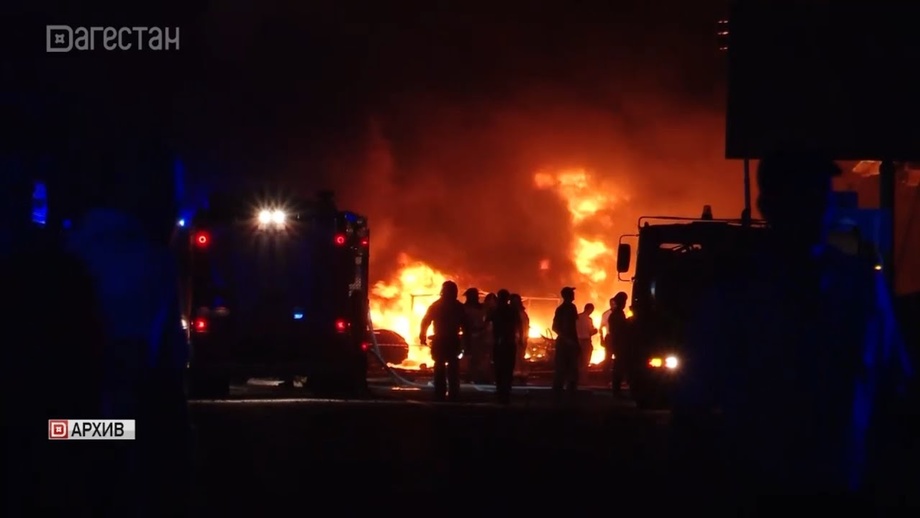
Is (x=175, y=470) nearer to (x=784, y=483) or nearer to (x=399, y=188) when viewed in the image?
(x=784, y=483)

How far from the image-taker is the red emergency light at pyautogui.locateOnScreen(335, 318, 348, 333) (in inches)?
932

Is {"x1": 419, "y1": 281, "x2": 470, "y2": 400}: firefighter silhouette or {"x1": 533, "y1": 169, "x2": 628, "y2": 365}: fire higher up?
{"x1": 533, "y1": 169, "x2": 628, "y2": 365}: fire

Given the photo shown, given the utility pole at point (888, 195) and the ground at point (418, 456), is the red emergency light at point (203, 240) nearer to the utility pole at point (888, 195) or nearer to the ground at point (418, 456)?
the ground at point (418, 456)

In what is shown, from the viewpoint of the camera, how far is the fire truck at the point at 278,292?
77.2 feet

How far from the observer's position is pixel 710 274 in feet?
14.9

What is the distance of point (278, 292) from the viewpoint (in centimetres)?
2380

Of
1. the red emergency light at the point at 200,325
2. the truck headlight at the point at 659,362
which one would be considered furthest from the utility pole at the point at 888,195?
the red emergency light at the point at 200,325

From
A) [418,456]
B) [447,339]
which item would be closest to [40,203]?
[418,456]

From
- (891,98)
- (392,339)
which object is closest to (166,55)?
(891,98)

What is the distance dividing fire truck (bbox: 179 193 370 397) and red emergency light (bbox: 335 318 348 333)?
0.6 inches

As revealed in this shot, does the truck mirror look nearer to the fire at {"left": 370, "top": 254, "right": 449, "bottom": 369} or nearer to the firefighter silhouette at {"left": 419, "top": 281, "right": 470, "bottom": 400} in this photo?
the firefighter silhouette at {"left": 419, "top": 281, "right": 470, "bottom": 400}

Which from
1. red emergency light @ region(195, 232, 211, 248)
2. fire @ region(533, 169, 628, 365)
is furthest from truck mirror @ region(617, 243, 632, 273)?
fire @ region(533, 169, 628, 365)

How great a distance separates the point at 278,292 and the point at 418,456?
11573 mm

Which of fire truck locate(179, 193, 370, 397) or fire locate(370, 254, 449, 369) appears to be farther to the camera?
fire locate(370, 254, 449, 369)
